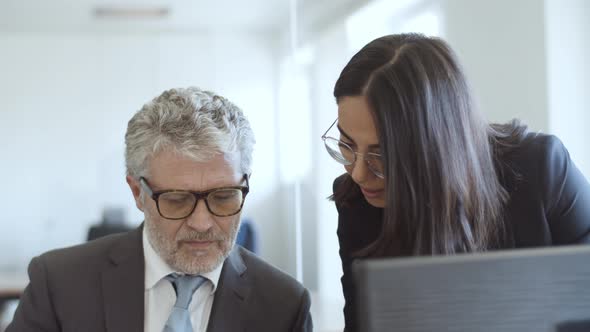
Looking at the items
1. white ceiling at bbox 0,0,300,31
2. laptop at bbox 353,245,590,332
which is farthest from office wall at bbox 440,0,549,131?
white ceiling at bbox 0,0,300,31

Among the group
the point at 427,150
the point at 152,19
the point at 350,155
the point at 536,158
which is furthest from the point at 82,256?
the point at 152,19

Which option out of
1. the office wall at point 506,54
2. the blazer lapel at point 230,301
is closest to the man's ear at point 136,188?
the blazer lapel at point 230,301

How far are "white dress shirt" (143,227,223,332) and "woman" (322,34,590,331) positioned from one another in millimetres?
391

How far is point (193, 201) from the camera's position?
4.89ft

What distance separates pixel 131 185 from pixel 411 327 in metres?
1.22

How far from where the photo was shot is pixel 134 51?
5.46 meters

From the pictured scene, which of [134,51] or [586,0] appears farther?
[134,51]

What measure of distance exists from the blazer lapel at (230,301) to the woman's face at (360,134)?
1.55 feet

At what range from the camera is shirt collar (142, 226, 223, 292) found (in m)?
1.59

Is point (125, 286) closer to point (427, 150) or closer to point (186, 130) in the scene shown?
point (186, 130)

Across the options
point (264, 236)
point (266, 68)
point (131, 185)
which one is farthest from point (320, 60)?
point (131, 185)

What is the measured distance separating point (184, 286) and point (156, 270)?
3.6 inches

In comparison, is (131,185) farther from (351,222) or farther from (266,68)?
(266,68)

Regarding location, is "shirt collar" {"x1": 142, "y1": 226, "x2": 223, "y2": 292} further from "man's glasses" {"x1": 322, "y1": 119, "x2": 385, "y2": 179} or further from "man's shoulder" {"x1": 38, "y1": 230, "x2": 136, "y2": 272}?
"man's glasses" {"x1": 322, "y1": 119, "x2": 385, "y2": 179}
